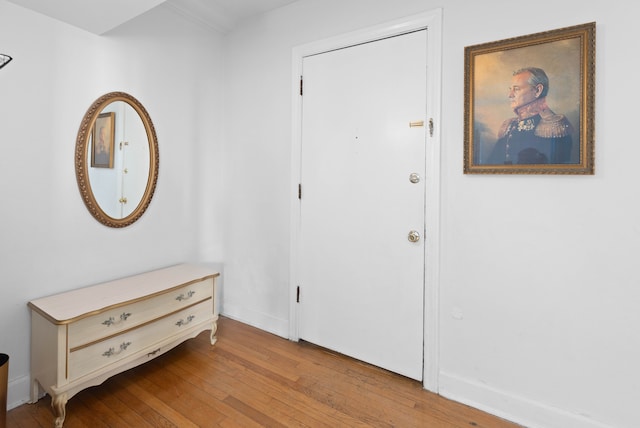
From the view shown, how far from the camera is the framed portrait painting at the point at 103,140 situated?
80.1 inches

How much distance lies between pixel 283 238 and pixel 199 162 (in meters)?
0.99

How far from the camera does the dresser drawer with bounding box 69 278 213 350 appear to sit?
1653 millimetres

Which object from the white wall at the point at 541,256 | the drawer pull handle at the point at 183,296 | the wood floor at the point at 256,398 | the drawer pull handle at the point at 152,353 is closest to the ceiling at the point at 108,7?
the white wall at the point at 541,256

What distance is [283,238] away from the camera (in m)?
2.55

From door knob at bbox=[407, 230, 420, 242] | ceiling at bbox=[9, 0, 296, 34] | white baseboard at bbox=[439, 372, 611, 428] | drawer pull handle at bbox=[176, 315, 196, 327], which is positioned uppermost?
ceiling at bbox=[9, 0, 296, 34]

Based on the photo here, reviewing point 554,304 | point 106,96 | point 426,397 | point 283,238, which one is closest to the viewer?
point 554,304

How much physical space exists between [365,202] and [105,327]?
167 cm

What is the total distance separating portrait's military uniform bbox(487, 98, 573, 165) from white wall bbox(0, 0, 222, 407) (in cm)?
226

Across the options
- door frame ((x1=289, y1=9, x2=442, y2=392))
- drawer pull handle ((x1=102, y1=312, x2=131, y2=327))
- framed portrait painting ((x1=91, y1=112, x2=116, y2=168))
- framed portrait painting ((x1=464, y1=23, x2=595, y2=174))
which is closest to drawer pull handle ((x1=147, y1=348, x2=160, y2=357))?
drawer pull handle ((x1=102, y1=312, x2=131, y2=327))

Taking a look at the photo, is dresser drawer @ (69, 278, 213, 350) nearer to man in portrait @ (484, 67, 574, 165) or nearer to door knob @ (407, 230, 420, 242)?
door knob @ (407, 230, 420, 242)

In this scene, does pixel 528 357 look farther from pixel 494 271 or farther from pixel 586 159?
pixel 586 159

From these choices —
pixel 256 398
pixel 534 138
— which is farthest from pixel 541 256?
pixel 256 398

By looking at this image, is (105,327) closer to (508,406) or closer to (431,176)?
(431,176)

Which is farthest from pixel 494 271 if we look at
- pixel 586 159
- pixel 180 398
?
pixel 180 398
